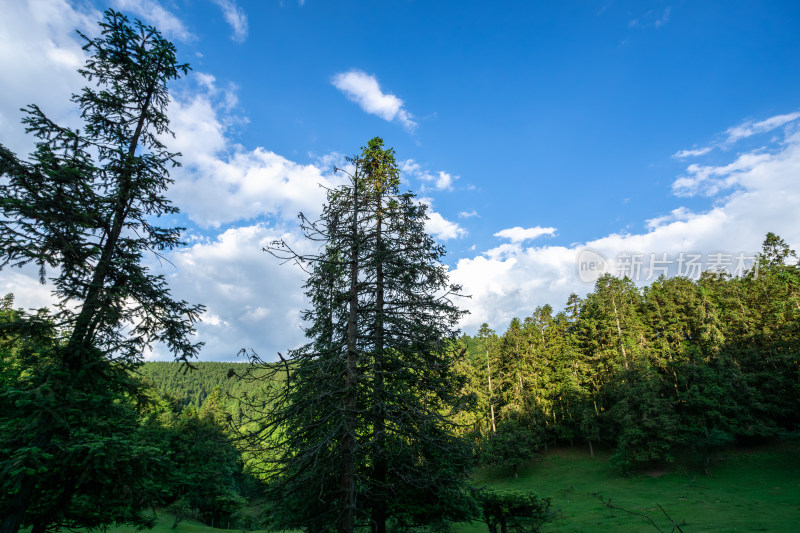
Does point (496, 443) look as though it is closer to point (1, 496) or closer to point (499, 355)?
point (499, 355)

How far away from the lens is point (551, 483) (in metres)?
36.4

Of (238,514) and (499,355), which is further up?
(499,355)

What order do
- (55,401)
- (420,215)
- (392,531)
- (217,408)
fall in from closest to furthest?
(55,401) → (420,215) → (392,531) → (217,408)

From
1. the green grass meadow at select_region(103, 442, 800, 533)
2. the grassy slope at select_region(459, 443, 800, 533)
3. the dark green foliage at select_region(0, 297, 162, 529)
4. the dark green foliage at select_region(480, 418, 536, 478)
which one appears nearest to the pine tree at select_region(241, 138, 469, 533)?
the dark green foliage at select_region(0, 297, 162, 529)

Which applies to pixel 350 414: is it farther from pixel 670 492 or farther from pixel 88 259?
pixel 670 492

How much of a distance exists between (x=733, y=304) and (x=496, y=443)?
36.1m

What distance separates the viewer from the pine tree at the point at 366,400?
774 centimetres

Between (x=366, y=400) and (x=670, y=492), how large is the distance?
3421cm

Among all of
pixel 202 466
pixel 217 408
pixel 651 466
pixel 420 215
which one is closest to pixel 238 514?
pixel 202 466

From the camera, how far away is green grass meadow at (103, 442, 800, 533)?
20.0m

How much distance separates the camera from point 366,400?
10.0 metres

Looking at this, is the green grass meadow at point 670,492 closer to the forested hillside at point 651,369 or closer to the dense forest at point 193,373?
the forested hillside at point 651,369

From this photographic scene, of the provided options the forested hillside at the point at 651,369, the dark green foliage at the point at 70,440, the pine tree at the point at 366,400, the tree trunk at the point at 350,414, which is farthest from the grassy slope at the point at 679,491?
the dark green foliage at the point at 70,440

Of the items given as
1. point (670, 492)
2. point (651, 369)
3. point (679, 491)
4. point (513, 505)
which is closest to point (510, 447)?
point (670, 492)
